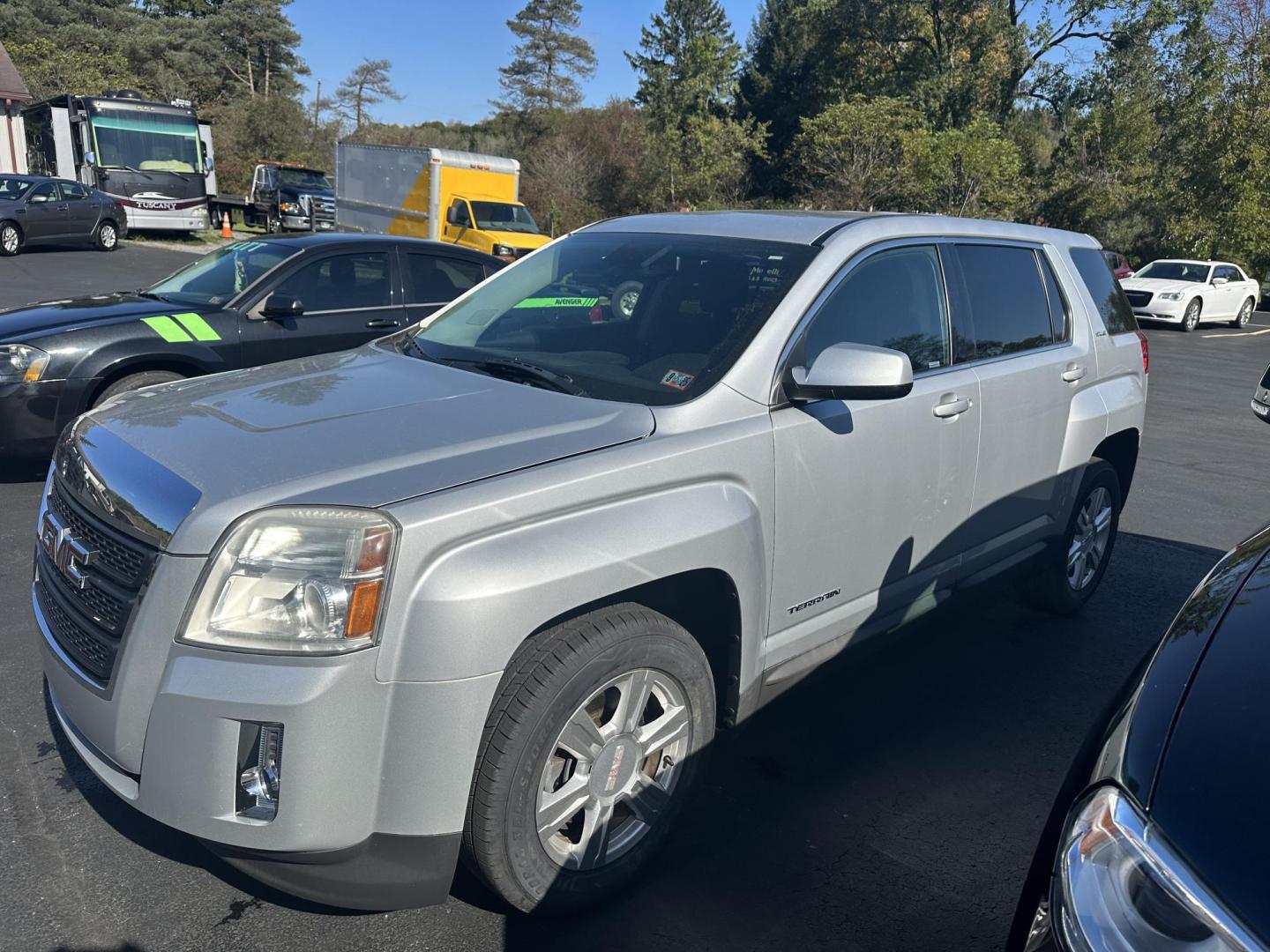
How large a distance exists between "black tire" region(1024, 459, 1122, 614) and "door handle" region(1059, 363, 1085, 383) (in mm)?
473

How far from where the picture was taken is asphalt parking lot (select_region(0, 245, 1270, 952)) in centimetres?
264

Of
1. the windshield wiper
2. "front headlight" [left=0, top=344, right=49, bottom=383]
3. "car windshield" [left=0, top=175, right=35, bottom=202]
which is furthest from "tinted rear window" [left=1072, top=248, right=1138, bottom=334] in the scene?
"car windshield" [left=0, top=175, right=35, bottom=202]

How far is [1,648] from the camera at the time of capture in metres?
4.02

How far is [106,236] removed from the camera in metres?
22.5

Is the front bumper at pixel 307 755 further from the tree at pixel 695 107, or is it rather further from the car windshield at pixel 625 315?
the tree at pixel 695 107

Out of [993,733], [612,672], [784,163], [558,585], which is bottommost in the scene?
[993,733]

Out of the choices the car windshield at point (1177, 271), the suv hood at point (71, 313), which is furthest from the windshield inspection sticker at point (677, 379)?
the car windshield at point (1177, 271)

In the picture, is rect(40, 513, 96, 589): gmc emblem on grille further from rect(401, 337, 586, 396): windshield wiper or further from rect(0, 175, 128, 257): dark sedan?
rect(0, 175, 128, 257): dark sedan

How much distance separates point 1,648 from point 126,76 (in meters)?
53.2

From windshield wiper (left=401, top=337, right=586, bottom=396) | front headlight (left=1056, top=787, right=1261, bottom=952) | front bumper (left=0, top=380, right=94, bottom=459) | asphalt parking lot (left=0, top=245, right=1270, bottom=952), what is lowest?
asphalt parking lot (left=0, top=245, right=1270, bottom=952)

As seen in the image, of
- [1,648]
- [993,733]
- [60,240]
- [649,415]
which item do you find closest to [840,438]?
[649,415]

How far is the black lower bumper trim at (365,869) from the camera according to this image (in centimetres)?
222

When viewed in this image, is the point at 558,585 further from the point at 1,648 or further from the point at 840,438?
the point at 1,648

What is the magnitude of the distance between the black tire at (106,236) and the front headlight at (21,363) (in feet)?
61.7
